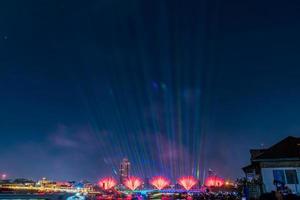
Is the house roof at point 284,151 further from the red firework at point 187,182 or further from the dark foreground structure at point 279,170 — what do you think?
the red firework at point 187,182

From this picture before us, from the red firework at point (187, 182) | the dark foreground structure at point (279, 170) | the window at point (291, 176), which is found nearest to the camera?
the dark foreground structure at point (279, 170)

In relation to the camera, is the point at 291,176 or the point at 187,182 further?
the point at 187,182

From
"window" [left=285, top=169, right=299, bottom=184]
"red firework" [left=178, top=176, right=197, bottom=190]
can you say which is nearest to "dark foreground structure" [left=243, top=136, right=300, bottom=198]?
"window" [left=285, top=169, right=299, bottom=184]

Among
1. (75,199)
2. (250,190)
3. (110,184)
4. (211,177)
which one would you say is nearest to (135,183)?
(110,184)

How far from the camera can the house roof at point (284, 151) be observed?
90.5 ft

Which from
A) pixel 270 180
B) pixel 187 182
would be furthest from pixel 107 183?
pixel 270 180

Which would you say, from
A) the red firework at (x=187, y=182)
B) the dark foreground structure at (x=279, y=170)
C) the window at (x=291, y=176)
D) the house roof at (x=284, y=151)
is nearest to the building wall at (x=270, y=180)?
the dark foreground structure at (x=279, y=170)

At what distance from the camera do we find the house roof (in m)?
27.6

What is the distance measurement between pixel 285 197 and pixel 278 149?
26.4ft

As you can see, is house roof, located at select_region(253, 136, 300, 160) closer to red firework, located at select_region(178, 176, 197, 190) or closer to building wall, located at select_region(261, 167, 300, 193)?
building wall, located at select_region(261, 167, 300, 193)

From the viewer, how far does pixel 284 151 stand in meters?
28.8

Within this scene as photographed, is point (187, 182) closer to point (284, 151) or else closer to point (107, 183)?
point (107, 183)

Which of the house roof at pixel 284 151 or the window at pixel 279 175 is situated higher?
the house roof at pixel 284 151

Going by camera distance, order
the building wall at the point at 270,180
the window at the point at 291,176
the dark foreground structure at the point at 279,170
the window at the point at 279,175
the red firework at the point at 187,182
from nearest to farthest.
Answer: the building wall at the point at 270,180, the dark foreground structure at the point at 279,170, the window at the point at 291,176, the window at the point at 279,175, the red firework at the point at 187,182
